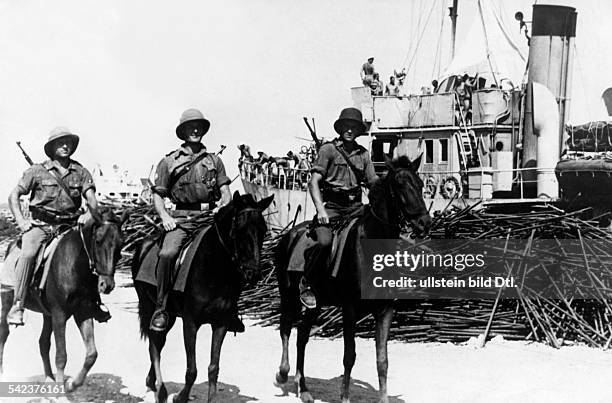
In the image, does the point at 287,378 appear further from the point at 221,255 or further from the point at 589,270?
the point at 589,270

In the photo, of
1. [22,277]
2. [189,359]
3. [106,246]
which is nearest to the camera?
[189,359]

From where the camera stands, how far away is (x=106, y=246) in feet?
24.2

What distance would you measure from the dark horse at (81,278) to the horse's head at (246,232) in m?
1.20

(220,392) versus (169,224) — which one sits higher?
(169,224)

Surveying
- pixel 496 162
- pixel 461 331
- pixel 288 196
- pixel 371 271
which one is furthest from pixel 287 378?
pixel 288 196

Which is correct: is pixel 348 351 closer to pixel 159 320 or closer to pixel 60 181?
pixel 159 320

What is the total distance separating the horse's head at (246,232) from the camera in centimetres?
664

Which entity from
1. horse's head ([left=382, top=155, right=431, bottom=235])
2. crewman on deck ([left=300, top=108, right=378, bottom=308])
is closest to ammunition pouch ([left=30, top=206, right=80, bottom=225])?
crewman on deck ([left=300, top=108, right=378, bottom=308])

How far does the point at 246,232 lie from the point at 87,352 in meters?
2.10

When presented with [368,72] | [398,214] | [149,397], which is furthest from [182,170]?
[368,72]

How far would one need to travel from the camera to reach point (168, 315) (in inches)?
287

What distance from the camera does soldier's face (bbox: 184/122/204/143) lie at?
25.5 ft

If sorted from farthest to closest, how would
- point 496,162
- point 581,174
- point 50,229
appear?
point 496,162 < point 581,174 < point 50,229

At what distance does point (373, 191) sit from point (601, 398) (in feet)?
10.2
